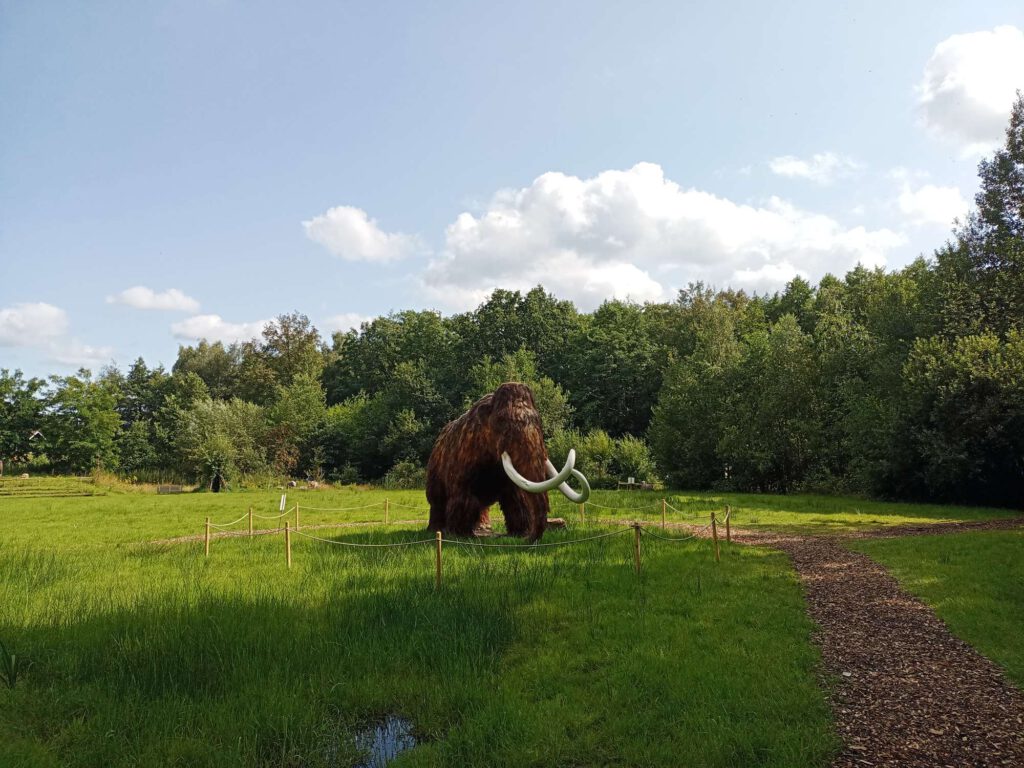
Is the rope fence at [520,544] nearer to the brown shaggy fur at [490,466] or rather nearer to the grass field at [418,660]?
the grass field at [418,660]

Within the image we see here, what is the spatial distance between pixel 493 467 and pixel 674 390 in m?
19.9

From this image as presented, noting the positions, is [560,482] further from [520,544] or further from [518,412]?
[518,412]

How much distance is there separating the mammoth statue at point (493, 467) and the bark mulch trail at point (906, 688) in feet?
14.6

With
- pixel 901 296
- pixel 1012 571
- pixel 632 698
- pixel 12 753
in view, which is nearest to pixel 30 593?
pixel 12 753

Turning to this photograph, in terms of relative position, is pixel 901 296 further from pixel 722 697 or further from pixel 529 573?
pixel 722 697

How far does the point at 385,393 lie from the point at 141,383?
2915 cm

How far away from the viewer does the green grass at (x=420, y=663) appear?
4.36 m

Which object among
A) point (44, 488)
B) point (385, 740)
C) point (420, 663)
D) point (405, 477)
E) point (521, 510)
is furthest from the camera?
point (405, 477)

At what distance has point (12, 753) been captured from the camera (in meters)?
4.15

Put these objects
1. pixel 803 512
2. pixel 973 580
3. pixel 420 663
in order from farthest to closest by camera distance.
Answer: pixel 803 512 → pixel 973 580 → pixel 420 663

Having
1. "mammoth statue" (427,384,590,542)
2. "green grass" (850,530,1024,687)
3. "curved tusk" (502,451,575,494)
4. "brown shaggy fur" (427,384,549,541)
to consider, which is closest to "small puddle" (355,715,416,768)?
"curved tusk" (502,451,575,494)

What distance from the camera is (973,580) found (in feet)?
27.5

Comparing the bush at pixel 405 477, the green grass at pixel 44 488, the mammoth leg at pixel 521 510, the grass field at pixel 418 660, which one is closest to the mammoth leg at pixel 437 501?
the mammoth leg at pixel 521 510

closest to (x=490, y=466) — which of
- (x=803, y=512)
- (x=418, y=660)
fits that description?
(x=418, y=660)
